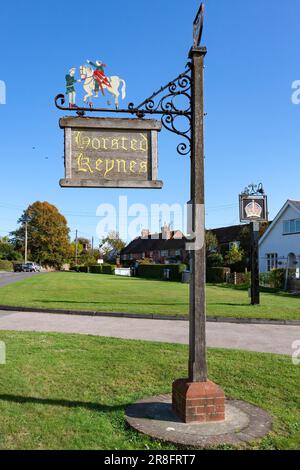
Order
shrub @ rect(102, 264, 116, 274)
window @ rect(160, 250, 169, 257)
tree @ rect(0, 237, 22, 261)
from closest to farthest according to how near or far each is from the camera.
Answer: shrub @ rect(102, 264, 116, 274) → window @ rect(160, 250, 169, 257) → tree @ rect(0, 237, 22, 261)

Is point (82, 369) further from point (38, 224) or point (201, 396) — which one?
point (38, 224)

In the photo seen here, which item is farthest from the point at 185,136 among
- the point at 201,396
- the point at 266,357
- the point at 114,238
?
the point at 114,238

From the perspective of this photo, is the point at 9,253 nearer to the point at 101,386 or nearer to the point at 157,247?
the point at 157,247

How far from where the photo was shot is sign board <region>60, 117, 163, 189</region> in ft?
15.9

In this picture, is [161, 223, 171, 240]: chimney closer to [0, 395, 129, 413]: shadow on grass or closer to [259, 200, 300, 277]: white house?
[259, 200, 300, 277]: white house

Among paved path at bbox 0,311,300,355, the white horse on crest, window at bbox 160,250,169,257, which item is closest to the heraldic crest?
the white horse on crest

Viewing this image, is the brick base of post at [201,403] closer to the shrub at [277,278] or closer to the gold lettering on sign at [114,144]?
the gold lettering on sign at [114,144]

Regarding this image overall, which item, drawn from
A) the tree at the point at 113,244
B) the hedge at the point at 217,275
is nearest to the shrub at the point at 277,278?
the hedge at the point at 217,275

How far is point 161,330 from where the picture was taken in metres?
10.7

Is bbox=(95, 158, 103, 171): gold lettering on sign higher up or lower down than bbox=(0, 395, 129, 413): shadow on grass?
higher up

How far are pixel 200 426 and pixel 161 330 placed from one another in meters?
6.25

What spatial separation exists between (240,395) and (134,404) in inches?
55.4

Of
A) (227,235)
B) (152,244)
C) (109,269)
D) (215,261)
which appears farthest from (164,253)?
(215,261)

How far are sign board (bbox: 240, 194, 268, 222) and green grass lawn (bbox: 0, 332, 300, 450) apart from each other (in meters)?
9.07
